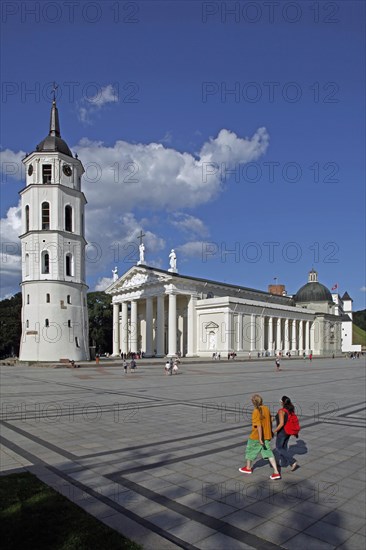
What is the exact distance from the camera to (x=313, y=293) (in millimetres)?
108500

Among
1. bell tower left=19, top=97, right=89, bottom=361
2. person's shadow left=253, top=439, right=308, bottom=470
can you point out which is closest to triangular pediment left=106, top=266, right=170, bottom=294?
bell tower left=19, top=97, right=89, bottom=361

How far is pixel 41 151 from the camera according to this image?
1813 inches

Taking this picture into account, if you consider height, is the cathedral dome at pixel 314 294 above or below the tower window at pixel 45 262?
below

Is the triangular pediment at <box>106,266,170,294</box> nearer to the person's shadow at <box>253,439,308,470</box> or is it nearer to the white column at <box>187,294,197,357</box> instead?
the white column at <box>187,294,197,357</box>

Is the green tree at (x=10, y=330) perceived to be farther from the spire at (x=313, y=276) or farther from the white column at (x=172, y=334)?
the spire at (x=313, y=276)

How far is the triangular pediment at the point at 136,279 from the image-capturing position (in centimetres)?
6850

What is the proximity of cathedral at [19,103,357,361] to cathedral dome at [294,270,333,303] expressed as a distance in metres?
0.25

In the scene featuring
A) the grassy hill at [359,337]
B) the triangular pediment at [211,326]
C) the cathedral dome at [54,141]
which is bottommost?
the grassy hill at [359,337]

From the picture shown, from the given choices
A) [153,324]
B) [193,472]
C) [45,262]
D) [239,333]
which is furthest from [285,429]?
[153,324]

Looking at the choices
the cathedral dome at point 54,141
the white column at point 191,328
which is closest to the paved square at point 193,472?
the cathedral dome at point 54,141

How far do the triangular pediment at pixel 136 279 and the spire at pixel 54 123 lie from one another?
83.7 feet

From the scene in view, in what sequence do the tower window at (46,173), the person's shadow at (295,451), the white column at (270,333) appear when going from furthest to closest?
the white column at (270,333) < the tower window at (46,173) < the person's shadow at (295,451)

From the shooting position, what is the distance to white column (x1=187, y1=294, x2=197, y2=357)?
2721 inches

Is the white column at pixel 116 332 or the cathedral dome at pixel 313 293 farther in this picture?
the cathedral dome at pixel 313 293
